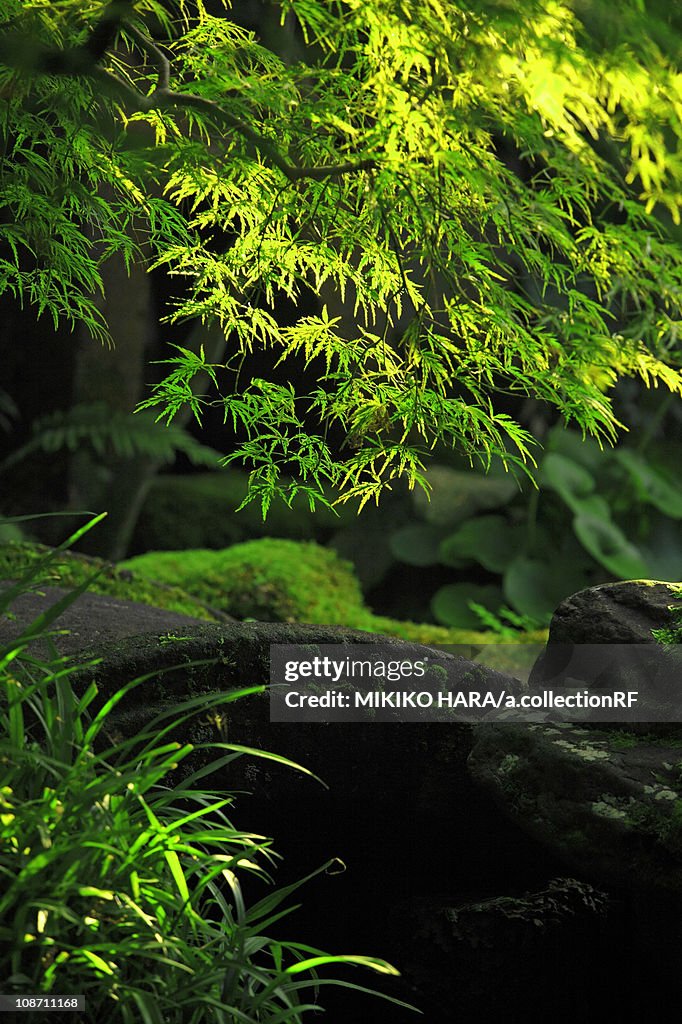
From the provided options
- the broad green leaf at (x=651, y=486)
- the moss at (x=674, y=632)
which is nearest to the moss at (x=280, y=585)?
the broad green leaf at (x=651, y=486)

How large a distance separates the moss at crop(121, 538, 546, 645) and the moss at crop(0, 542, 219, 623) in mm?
518

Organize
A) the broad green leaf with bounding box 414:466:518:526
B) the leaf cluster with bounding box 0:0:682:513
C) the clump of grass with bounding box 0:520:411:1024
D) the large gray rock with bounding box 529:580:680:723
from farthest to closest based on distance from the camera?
the broad green leaf with bounding box 414:466:518:526 < the large gray rock with bounding box 529:580:680:723 < the leaf cluster with bounding box 0:0:682:513 < the clump of grass with bounding box 0:520:411:1024

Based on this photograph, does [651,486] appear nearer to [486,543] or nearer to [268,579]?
[486,543]

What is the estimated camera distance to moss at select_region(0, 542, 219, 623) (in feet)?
11.2

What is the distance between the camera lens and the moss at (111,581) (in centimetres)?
343

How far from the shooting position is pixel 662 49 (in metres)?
1.17

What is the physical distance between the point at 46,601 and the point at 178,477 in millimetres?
3147

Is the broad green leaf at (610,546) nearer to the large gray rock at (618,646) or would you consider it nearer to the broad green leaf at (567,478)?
the broad green leaf at (567,478)

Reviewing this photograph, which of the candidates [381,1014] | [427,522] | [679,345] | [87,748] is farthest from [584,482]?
[87,748]

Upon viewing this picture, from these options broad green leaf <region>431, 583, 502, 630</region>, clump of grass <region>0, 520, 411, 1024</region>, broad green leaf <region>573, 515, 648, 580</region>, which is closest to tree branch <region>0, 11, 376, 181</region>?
clump of grass <region>0, 520, 411, 1024</region>

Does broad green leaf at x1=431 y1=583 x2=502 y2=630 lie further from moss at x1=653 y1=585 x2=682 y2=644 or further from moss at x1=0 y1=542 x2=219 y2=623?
moss at x1=653 y1=585 x2=682 y2=644

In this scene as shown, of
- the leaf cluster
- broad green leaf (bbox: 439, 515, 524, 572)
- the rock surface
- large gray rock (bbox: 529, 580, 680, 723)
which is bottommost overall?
broad green leaf (bbox: 439, 515, 524, 572)

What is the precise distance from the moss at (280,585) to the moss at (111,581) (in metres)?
0.52

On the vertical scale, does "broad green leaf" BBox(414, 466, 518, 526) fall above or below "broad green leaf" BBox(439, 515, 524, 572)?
above
